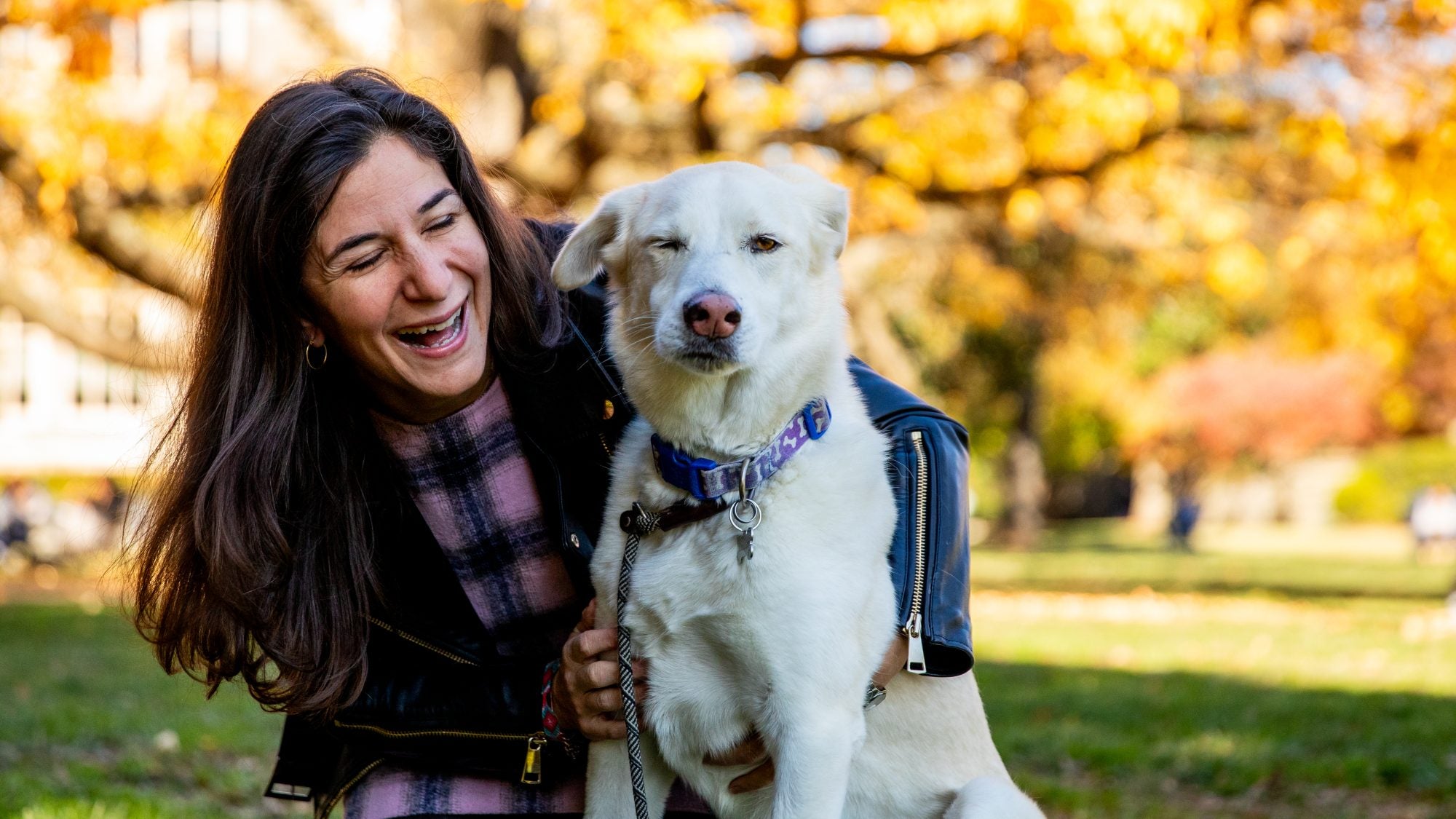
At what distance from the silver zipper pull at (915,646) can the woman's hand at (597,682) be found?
1.61 ft

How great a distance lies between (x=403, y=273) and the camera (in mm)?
2533

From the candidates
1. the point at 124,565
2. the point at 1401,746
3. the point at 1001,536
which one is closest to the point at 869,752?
the point at 124,565

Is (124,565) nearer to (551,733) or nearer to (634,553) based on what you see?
(551,733)

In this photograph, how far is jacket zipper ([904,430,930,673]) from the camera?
2371mm

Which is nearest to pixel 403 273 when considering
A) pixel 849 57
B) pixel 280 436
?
pixel 280 436

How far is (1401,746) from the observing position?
17.7ft

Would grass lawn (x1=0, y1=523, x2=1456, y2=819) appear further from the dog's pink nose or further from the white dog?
the dog's pink nose

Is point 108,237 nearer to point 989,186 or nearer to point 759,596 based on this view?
point 989,186

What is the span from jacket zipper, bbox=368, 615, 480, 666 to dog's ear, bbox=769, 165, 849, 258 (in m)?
1.19

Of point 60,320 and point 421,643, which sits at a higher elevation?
point 60,320

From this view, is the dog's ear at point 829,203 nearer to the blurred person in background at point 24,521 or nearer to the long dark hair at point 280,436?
the long dark hair at point 280,436

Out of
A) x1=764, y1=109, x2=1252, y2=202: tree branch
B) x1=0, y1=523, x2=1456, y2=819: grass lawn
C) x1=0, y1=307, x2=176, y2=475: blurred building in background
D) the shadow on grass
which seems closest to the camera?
x1=0, y1=523, x2=1456, y2=819: grass lawn

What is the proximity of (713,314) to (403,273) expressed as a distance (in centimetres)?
67

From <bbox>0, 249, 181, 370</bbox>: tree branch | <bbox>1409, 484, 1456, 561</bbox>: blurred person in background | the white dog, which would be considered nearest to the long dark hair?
the white dog
